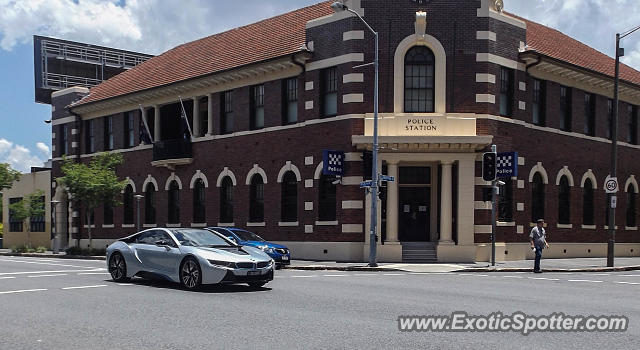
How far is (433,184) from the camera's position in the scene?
2886 centimetres

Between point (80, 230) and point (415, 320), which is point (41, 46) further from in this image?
point (415, 320)

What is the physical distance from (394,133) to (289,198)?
6304 mm

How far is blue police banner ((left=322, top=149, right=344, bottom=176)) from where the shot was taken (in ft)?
89.9

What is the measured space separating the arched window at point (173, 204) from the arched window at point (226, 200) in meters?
3.84

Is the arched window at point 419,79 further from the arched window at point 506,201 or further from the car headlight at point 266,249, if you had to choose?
the car headlight at point 266,249

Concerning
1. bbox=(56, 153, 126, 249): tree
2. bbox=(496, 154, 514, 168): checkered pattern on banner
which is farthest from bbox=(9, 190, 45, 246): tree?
bbox=(496, 154, 514, 168): checkered pattern on banner

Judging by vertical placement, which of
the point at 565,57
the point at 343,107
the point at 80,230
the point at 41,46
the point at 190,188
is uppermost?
the point at 41,46

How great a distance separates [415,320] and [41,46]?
49832 millimetres

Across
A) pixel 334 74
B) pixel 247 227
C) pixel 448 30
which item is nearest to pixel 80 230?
pixel 247 227

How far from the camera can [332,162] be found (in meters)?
27.7

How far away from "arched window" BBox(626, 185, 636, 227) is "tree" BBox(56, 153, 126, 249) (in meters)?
26.8

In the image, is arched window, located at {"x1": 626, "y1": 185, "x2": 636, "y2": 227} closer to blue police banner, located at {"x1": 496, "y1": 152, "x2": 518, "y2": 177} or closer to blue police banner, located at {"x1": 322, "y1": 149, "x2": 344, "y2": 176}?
blue police banner, located at {"x1": 496, "y1": 152, "x2": 518, "y2": 177}

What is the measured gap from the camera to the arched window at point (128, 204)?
40.3m

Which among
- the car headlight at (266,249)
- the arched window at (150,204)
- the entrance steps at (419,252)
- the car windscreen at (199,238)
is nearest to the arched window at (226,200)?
the arched window at (150,204)
